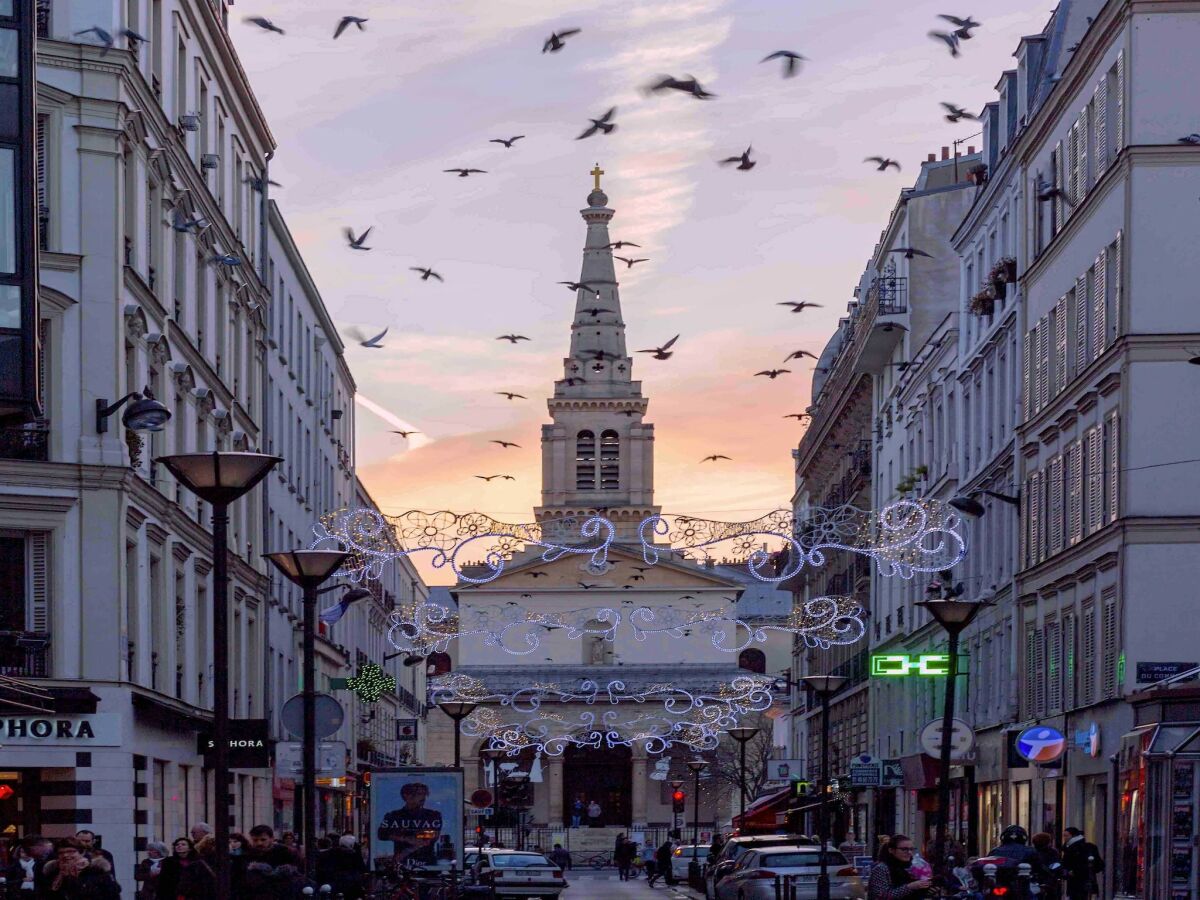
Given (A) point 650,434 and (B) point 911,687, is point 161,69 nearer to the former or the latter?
(B) point 911,687

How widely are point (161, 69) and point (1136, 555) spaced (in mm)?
16395

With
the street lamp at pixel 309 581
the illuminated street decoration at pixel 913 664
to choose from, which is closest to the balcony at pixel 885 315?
the illuminated street decoration at pixel 913 664

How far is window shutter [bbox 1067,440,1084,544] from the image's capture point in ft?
130

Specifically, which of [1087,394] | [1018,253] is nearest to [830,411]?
[1018,253]

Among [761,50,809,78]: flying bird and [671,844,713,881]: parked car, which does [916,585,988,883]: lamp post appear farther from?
[671,844,713,881]: parked car

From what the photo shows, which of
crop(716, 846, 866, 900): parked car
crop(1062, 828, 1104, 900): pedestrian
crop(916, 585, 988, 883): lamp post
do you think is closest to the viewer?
Result: crop(916, 585, 988, 883): lamp post

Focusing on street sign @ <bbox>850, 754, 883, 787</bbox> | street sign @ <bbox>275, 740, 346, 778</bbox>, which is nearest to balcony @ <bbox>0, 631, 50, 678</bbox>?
street sign @ <bbox>275, 740, 346, 778</bbox>

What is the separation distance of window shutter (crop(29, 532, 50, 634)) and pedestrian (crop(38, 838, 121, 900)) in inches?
393

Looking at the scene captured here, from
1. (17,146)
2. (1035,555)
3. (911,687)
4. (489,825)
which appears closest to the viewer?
(17,146)

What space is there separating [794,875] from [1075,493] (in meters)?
8.34

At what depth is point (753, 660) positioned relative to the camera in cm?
14638

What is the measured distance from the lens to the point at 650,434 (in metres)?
151

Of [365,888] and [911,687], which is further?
[911,687]

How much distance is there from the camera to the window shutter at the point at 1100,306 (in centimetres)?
3762
